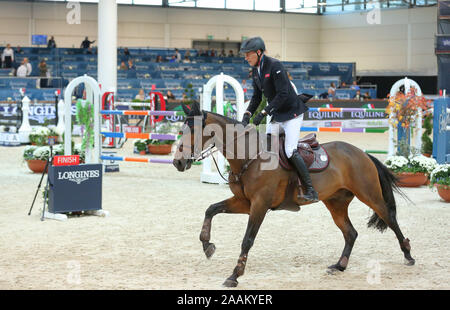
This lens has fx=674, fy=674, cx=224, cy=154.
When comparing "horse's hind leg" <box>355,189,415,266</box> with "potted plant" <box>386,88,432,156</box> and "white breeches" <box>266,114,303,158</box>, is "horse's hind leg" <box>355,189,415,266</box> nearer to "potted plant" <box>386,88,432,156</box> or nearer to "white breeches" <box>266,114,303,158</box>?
"white breeches" <box>266,114,303,158</box>

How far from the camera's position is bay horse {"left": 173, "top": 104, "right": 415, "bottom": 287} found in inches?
212

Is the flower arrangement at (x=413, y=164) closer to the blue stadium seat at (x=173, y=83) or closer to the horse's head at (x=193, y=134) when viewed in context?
the horse's head at (x=193, y=134)

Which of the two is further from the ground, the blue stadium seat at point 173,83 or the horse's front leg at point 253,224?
the blue stadium seat at point 173,83

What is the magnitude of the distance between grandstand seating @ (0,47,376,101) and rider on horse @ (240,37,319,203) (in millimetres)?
17806

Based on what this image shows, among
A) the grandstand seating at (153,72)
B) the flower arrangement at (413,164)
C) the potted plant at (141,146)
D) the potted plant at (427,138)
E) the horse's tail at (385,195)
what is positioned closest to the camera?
the horse's tail at (385,195)

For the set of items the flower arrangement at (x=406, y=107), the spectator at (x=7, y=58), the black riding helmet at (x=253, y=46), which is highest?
the spectator at (x=7, y=58)

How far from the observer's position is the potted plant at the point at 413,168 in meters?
11.2

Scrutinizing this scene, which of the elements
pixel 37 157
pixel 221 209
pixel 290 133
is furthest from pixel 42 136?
pixel 290 133

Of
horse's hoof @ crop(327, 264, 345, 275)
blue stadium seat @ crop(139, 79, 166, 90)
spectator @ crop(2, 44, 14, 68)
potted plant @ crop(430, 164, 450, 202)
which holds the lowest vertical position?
horse's hoof @ crop(327, 264, 345, 275)

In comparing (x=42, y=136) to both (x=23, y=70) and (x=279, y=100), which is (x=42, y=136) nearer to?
(x=279, y=100)

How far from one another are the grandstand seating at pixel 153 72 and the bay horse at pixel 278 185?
17.7 m

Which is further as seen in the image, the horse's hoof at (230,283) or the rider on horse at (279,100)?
the rider on horse at (279,100)

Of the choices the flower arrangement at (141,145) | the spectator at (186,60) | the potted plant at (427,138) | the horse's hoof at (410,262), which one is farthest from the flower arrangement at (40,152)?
the spectator at (186,60)

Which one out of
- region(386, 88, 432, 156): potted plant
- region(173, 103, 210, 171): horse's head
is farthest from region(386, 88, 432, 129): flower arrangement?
region(173, 103, 210, 171): horse's head
